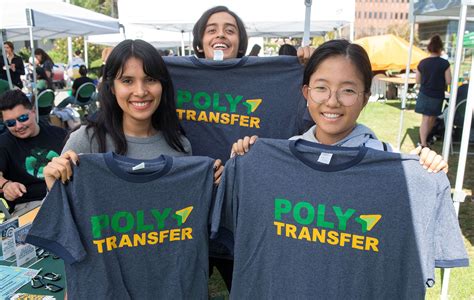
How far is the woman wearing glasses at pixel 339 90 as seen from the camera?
1699 mm

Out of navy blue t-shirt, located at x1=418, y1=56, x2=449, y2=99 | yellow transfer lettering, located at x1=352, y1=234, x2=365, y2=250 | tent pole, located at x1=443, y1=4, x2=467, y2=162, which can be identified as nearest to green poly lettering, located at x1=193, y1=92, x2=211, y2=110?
yellow transfer lettering, located at x1=352, y1=234, x2=365, y2=250

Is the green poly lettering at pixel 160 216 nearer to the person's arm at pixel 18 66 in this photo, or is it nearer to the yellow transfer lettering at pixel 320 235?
the yellow transfer lettering at pixel 320 235

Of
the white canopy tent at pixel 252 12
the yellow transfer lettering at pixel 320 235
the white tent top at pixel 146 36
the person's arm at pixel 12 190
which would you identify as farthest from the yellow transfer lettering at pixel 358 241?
the white tent top at pixel 146 36

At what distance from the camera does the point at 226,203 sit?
1831 millimetres

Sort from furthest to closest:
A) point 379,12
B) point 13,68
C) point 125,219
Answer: point 379,12 → point 13,68 → point 125,219

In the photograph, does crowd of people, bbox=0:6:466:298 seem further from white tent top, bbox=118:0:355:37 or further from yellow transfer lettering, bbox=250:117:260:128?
white tent top, bbox=118:0:355:37

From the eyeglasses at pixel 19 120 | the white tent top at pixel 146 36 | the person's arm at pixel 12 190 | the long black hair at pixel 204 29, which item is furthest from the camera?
the white tent top at pixel 146 36

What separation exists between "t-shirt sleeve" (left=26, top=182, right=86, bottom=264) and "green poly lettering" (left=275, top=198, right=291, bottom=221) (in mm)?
824

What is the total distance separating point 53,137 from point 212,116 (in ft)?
5.81

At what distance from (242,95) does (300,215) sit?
88 cm

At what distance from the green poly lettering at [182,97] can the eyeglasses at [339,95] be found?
33.2 inches

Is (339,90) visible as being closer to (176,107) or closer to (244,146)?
(244,146)

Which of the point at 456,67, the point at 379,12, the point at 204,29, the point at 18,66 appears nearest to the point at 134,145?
the point at 204,29

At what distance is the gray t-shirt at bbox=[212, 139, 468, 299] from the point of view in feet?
5.23
